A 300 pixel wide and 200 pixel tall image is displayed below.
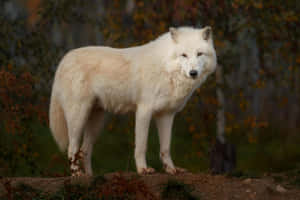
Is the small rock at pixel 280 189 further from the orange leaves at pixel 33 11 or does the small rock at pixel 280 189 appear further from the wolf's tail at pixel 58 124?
the orange leaves at pixel 33 11

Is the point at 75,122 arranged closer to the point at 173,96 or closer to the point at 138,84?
the point at 138,84

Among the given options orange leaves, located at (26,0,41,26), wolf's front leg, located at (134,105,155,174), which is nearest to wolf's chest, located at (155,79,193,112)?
wolf's front leg, located at (134,105,155,174)

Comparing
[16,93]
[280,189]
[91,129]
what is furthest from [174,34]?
[280,189]

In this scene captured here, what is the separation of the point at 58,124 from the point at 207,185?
7.06 feet

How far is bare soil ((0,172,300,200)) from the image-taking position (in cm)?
389

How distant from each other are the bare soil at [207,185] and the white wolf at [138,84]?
0.59m

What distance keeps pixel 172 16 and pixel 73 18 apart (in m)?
1.45

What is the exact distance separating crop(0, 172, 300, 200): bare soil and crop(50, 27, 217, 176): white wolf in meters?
0.59

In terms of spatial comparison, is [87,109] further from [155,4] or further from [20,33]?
[155,4]

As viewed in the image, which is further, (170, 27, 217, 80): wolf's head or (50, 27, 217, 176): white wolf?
(50, 27, 217, 176): white wolf

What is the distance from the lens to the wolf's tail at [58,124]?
534 centimetres

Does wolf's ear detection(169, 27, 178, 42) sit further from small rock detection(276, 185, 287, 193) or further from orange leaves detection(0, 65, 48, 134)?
small rock detection(276, 185, 287, 193)

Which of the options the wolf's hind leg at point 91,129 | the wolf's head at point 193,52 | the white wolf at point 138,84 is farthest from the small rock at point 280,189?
the wolf's hind leg at point 91,129

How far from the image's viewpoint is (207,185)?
4.11 metres
